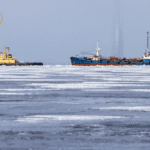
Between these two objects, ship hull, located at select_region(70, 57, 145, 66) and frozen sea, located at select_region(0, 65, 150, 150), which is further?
ship hull, located at select_region(70, 57, 145, 66)

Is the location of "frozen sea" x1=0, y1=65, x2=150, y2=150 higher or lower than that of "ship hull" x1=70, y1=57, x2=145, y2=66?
higher

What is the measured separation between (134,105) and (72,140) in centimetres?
418

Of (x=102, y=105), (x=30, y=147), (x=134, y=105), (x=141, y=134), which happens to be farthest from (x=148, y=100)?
(x=30, y=147)

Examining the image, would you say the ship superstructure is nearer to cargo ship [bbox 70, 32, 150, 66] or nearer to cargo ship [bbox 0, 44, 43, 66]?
cargo ship [bbox 0, 44, 43, 66]

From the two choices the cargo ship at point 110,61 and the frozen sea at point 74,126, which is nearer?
the frozen sea at point 74,126

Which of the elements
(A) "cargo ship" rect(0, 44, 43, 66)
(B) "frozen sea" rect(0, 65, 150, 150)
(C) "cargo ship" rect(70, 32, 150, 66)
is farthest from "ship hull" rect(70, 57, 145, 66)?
(B) "frozen sea" rect(0, 65, 150, 150)

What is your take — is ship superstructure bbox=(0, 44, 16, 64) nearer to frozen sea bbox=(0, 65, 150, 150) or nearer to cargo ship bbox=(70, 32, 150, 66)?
cargo ship bbox=(70, 32, 150, 66)

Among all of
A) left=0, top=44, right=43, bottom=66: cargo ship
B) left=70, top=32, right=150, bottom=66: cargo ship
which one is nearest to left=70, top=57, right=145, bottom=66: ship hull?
left=70, top=32, right=150, bottom=66: cargo ship

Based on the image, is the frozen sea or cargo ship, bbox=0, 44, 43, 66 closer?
the frozen sea

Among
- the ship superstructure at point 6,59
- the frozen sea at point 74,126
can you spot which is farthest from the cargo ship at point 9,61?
the frozen sea at point 74,126

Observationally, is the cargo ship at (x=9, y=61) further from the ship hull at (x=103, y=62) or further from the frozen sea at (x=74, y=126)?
the frozen sea at (x=74, y=126)

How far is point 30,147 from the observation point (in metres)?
4.89

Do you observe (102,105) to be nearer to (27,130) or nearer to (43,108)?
(43,108)

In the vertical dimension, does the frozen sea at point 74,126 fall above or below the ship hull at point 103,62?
above
